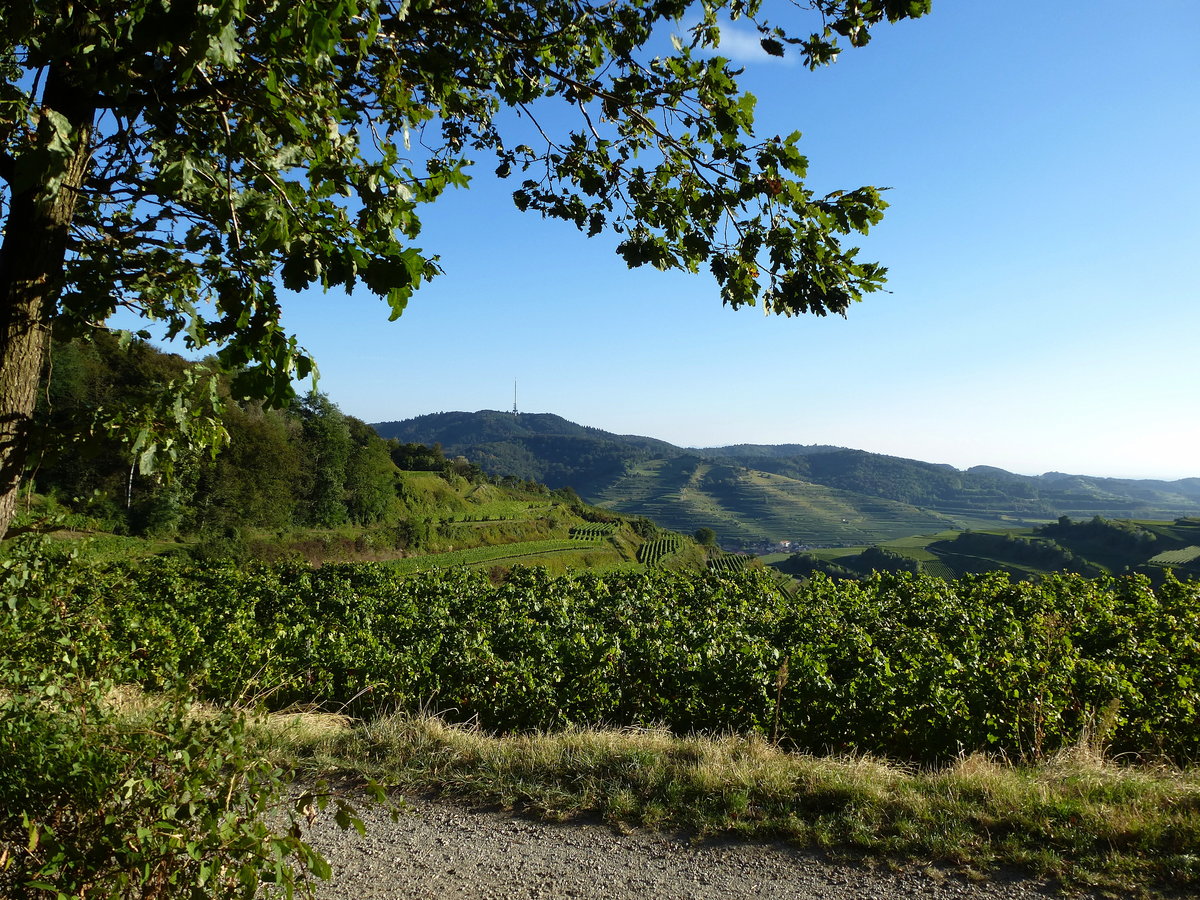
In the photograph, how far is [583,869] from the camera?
4.20 meters

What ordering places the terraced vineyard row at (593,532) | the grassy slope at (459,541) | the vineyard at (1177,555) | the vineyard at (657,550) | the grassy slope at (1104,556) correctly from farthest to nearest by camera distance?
the terraced vineyard row at (593,532)
the vineyard at (657,550)
the grassy slope at (459,541)
the grassy slope at (1104,556)
the vineyard at (1177,555)

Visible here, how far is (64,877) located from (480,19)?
173 inches

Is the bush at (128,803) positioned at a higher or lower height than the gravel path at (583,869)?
higher

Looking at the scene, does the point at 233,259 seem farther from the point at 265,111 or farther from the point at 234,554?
the point at 234,554

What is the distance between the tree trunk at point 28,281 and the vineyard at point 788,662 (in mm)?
1540

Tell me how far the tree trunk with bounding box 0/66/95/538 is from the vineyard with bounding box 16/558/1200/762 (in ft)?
5.05

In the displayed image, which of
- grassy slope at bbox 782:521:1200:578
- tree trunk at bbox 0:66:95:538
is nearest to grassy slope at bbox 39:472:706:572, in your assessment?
grassy slope at bbox 782:521:1200:578

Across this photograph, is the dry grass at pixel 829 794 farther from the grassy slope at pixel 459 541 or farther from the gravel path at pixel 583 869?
the grassy slope at pixel 459 541

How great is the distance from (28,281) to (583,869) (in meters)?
4.28

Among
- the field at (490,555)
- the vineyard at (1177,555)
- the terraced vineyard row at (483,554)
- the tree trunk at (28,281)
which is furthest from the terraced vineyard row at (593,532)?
the tree trunk at (28,281)

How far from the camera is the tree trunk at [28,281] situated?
2.69 metres

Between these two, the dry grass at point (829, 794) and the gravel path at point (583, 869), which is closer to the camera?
the gravel path at point (583, 869)

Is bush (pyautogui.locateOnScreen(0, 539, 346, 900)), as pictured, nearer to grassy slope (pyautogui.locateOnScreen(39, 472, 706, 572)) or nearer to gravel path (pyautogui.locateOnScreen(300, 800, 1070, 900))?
gravel path (pyautogui.locateOnScreen(300, 800, 1070, 900))

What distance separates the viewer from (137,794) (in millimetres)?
2793
